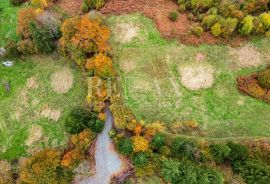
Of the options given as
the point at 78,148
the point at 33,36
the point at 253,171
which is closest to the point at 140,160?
the point at 78,148

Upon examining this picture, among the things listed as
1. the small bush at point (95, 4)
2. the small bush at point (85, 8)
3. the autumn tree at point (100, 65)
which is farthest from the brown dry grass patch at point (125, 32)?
the autumn tree at point (100, 65)

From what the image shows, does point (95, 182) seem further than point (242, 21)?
No

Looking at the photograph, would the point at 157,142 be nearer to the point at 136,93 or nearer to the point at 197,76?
the point at 136,93

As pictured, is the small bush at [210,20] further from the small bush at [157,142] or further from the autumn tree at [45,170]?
the autumn tree at [45,170]

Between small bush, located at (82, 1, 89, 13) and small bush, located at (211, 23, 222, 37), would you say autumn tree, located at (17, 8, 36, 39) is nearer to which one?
small bush, located at (82, 1, 89, 13)

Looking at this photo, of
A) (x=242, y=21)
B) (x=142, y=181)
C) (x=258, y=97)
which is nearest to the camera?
(x=142, y=181)

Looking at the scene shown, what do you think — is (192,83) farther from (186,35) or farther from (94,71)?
(94,71)

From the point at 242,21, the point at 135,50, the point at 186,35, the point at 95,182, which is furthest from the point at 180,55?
the point at 95,182
